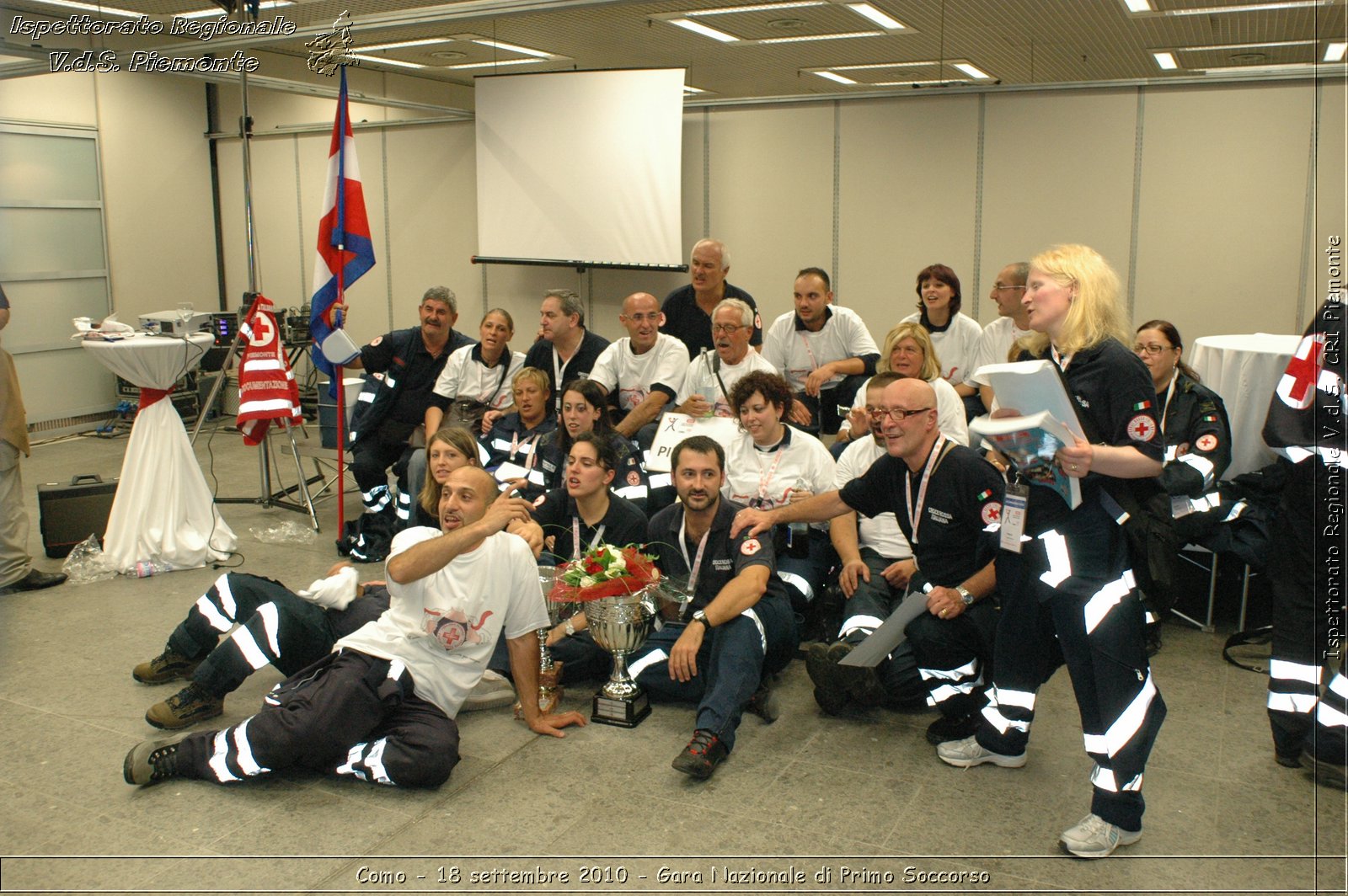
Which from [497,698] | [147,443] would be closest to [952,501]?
[497,698]

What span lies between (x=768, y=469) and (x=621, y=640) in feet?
3.83

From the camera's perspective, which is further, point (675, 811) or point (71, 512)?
point (71, 512)

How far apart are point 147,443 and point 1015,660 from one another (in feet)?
14.8

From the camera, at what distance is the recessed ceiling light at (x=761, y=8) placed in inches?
323

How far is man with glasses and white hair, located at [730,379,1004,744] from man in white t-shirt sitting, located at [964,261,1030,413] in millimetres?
1869

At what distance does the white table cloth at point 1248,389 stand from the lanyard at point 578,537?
9.34ft

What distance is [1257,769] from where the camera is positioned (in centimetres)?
337

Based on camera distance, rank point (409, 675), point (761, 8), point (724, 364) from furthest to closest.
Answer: point (761, 8) → point (724, 364) → point (409, 675)

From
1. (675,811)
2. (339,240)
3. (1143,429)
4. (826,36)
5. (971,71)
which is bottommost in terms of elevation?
(675,811)

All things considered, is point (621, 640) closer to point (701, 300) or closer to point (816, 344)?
point (816, 344)

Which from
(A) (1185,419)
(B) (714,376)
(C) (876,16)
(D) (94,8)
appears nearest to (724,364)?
(B) (714,376)

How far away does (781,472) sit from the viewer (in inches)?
180

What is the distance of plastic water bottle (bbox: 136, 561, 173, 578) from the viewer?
550 cm

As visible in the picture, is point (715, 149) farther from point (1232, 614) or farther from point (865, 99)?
point (1232, 614)
